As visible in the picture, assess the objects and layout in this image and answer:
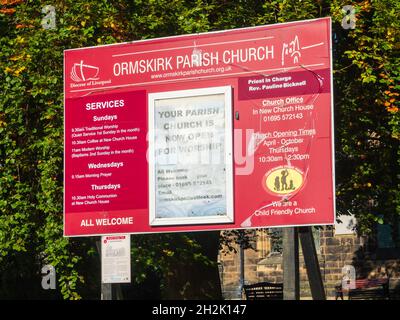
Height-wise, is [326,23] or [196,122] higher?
[326,23]

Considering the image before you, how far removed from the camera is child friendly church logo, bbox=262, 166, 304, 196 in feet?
49.0

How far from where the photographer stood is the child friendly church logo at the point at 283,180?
14922 mm

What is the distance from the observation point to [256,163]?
49.8 feet

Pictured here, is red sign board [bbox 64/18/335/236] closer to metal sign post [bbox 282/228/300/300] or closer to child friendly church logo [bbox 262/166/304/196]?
child friendly church logo [bbox 262/166/304/196]

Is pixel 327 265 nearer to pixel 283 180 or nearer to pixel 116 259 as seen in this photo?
pixel 116 259

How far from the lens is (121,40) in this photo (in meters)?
18.5

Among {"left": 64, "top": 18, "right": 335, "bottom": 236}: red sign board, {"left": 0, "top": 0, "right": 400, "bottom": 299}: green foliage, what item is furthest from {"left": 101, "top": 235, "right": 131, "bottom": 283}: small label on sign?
{"left": 0, "top": 0, "right": 400, "bottom": 299}: green foliage

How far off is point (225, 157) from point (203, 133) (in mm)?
454

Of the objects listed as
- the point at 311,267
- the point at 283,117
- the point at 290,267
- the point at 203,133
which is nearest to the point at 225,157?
the point at 203,133

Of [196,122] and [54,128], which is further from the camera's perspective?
[54,128]

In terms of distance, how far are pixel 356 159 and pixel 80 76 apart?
5.37 m
